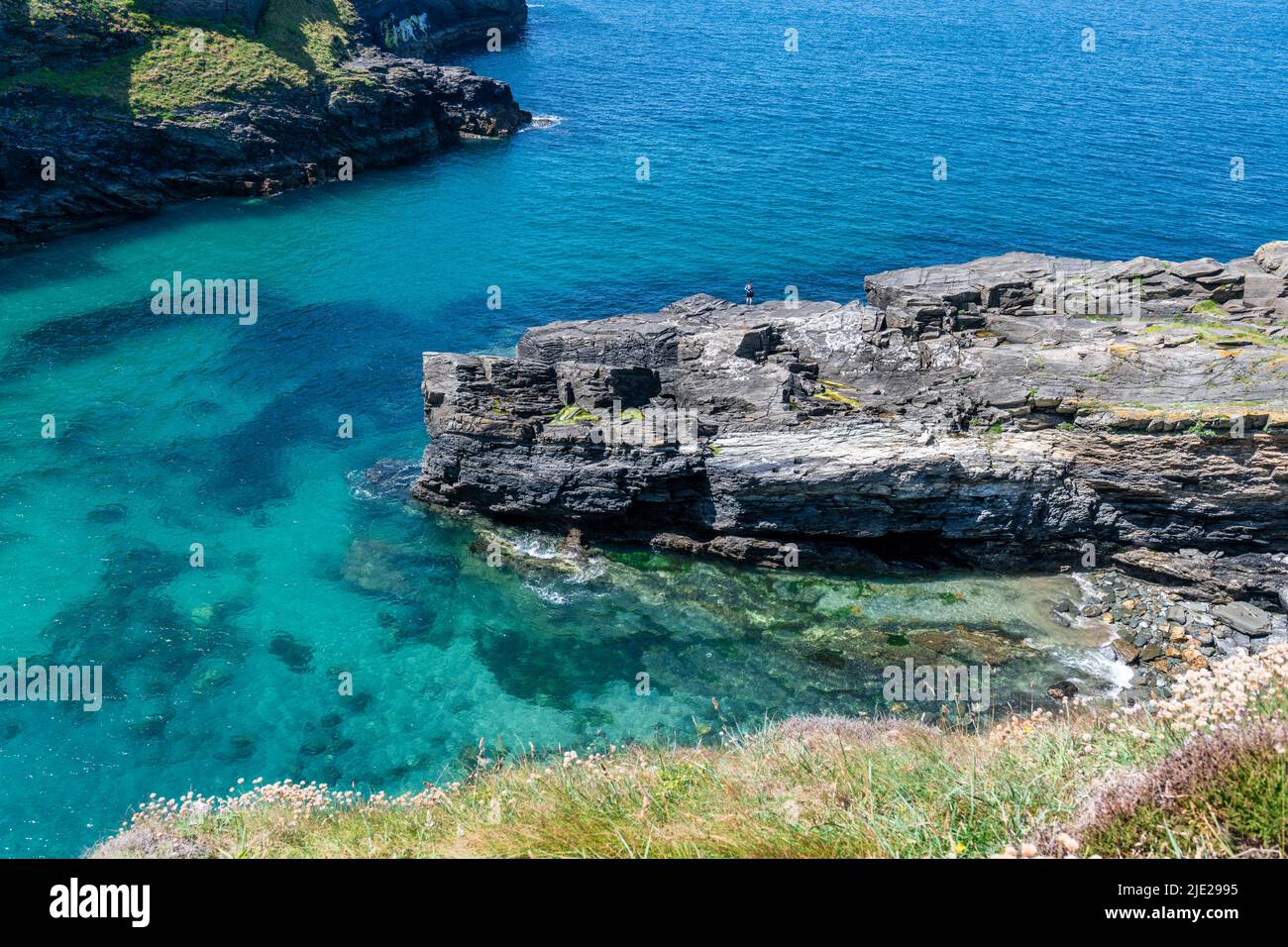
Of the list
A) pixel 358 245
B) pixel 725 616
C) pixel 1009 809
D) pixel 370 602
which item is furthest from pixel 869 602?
pixel 358 245

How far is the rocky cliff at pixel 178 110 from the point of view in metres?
59.5

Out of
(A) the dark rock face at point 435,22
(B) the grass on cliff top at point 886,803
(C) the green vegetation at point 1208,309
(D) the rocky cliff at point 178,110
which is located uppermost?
(A) the dark rock face at point 435,22

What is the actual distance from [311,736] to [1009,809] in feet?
72.4

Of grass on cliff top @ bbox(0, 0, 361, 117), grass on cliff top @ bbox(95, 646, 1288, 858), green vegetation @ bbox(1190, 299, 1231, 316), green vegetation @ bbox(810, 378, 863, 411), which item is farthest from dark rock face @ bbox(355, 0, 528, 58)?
grass on cliff top @ bbox(95, 646, 1288, 858)

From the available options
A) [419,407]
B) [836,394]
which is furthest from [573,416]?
[419,407]

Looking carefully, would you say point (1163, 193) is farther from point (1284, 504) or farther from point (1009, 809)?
point (1009, 809)

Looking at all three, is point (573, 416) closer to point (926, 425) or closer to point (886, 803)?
point (926, 425)

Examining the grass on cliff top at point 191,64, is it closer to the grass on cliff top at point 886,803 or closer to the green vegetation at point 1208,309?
the grass on cliff top at point 886,803

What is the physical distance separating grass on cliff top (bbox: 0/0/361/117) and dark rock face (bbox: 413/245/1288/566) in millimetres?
45381

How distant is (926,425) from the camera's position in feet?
108

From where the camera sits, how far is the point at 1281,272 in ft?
123

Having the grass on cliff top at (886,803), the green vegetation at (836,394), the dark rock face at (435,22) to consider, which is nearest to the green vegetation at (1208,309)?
the green vegetation at (836,394)

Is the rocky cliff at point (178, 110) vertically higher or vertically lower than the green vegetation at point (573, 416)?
higher

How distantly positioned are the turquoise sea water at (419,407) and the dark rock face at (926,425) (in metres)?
2.43
